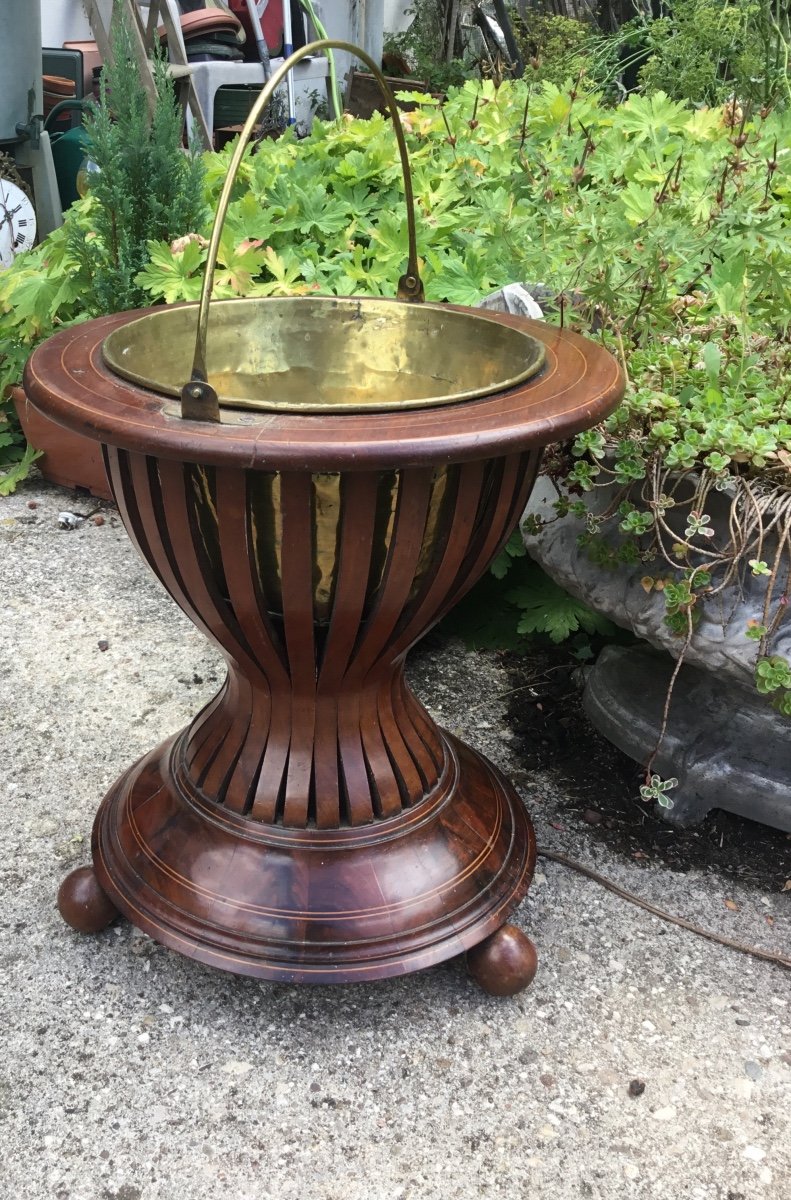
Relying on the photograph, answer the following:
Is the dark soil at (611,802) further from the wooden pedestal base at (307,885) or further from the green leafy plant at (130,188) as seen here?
the green leafy plant at (130,188)

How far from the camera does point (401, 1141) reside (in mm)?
1394

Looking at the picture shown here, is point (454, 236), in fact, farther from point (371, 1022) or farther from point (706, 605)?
point (371, 1022)

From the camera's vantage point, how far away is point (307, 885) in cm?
153

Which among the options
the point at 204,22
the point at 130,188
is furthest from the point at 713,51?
the point at 204,22

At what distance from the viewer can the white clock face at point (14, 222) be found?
4645 millimetres

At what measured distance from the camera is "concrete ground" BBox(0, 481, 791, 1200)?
135 centimetres

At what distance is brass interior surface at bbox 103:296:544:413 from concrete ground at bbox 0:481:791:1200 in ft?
3.15

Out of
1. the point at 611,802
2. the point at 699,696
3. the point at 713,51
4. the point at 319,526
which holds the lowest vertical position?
the point at 611,802

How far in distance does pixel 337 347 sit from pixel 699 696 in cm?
105

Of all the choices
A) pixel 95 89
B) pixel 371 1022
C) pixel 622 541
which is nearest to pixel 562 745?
pixel 622 541

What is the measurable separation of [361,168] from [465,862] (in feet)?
7.97

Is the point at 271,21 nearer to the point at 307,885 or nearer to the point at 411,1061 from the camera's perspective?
the point at 307,885

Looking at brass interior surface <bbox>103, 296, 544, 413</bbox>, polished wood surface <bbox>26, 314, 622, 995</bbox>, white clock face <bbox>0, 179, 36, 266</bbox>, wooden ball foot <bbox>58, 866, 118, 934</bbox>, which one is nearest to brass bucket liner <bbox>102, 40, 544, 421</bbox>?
brass interior surface <bbox>103, 296, 544, 413</bbox>

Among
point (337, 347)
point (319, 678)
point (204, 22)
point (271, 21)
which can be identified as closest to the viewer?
point (319, 678)
